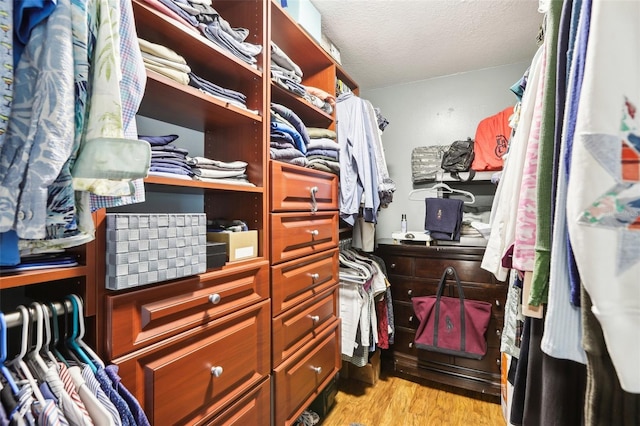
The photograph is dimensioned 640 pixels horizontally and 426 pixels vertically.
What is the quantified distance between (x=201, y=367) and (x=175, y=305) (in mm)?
222

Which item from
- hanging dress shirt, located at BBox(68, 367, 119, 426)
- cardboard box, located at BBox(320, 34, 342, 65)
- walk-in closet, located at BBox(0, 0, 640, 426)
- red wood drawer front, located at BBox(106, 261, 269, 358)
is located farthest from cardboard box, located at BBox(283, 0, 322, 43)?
hanging dress shirt, located at BBox(68, 367, 119, 426)

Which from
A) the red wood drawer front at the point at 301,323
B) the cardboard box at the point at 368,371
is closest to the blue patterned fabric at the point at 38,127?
the red wood drawer front at the point at 301,323

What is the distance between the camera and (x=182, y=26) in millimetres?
885

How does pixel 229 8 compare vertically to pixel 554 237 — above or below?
above

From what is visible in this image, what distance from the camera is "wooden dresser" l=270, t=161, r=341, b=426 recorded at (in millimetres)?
1228

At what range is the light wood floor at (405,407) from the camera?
1690mm

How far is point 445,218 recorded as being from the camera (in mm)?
2002

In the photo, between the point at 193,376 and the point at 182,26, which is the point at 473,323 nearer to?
the point at 193,376

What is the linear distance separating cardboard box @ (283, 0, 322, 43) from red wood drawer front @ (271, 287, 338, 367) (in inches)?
53.4

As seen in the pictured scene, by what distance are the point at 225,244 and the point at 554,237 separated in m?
0.88

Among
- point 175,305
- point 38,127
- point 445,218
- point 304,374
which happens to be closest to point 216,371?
point 175,305

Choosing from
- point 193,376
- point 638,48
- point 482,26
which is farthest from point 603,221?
point 482,26

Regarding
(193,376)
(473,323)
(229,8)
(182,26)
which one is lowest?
(473,323)

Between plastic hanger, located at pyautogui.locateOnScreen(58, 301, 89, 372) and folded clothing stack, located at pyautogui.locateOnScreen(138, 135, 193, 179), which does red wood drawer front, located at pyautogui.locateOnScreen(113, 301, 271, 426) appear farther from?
folded clothing stack, located at pyautogui.locateOnScreen(138, 135, 193, 179)
